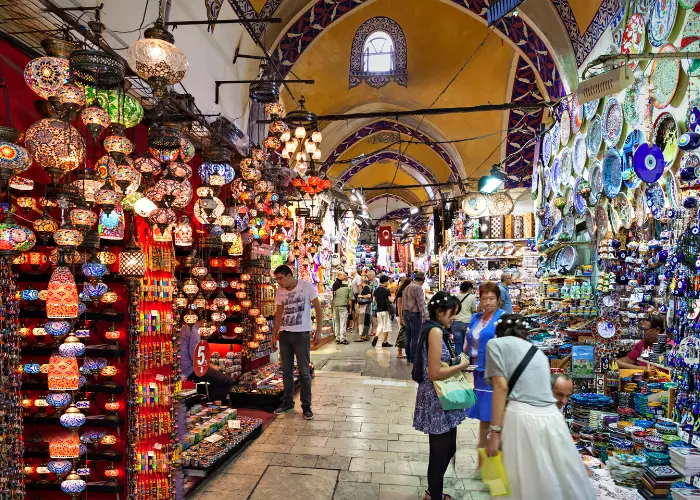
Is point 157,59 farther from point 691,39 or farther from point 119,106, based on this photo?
point 691,39

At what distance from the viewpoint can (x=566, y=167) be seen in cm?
717

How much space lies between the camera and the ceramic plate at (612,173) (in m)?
5.27

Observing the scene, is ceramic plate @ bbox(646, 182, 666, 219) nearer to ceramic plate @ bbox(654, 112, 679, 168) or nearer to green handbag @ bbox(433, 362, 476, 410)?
ceramic plate @ bbox(654, 112, 679, 168)

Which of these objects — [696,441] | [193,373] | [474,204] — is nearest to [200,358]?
[193,373]

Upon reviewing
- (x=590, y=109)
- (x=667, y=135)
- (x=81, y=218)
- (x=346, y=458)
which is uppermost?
(x=590, y=109)

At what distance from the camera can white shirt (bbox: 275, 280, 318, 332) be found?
4918mm

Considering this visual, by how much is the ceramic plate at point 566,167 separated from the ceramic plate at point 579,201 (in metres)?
0.40

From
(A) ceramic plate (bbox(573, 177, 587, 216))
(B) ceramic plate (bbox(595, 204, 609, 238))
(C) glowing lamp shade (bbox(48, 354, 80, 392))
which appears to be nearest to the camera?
(C) glowing lamp shade (bbox(48, 354, 80, 392))

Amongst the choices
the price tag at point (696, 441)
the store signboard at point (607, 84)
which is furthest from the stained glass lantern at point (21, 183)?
the price tag at point (696, 441)

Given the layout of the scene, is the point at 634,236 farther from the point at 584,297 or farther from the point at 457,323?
the point at 457,323

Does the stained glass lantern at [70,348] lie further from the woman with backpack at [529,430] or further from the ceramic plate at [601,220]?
the ceramic plate at [601,220]

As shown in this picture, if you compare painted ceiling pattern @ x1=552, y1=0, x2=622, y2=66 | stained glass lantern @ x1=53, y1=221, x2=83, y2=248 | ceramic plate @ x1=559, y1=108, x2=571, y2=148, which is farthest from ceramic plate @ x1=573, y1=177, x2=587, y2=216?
stained glass lantern @ x1=53, y1=221, x2=83, y2=248

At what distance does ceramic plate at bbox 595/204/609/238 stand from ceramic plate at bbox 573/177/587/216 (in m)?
0.39

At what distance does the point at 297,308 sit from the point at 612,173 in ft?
12.2
